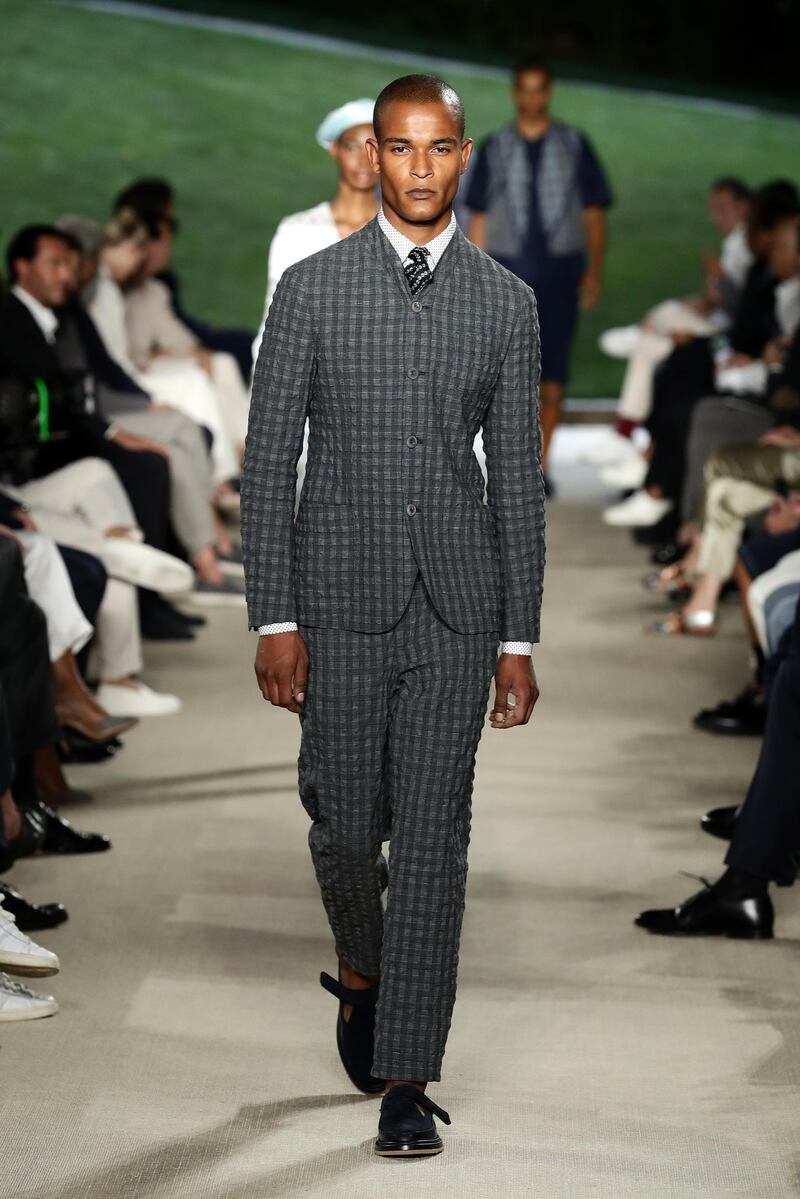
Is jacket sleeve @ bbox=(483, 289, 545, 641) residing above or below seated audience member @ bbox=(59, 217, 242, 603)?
above

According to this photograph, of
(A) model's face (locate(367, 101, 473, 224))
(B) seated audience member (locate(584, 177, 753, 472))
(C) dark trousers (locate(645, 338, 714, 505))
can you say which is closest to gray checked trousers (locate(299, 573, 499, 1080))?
(A) model's face (locate(367, 101, 473, 224))

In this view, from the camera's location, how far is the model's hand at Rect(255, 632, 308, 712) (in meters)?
2.64

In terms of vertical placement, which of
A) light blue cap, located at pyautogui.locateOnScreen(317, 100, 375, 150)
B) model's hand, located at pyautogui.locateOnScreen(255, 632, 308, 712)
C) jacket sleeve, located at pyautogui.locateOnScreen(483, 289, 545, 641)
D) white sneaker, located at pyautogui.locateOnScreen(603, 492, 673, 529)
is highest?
light blue cap, located at pyautogui.locateOnScreen(317, 100, 375, 150)

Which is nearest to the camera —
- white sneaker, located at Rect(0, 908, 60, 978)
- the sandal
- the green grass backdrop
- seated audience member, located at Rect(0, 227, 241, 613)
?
white sneaker, located at Rect(0, 908, 60, 978)

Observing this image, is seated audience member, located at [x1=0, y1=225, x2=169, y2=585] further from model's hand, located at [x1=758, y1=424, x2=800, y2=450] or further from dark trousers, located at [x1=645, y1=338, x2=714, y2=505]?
dark trousers, located at [x1=645, y1=338, x2=714, y2=505]

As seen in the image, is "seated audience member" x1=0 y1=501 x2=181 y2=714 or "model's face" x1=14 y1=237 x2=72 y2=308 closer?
"seated audience member" x1=0 y1=501 x2=181 y2=714

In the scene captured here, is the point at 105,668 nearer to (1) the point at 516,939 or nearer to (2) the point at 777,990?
(1) the point at 516,939

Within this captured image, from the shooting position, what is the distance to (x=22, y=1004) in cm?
319

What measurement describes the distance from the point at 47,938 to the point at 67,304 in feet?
9.86

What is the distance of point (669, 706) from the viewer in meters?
5.34

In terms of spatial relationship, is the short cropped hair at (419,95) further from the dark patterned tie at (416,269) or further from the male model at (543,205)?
the male model at (543,205)

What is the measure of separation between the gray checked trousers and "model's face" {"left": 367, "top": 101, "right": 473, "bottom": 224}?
52 centimetres

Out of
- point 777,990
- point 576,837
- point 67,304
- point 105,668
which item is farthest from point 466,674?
point 67,304

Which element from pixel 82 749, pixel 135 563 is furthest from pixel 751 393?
pixel 82 749
